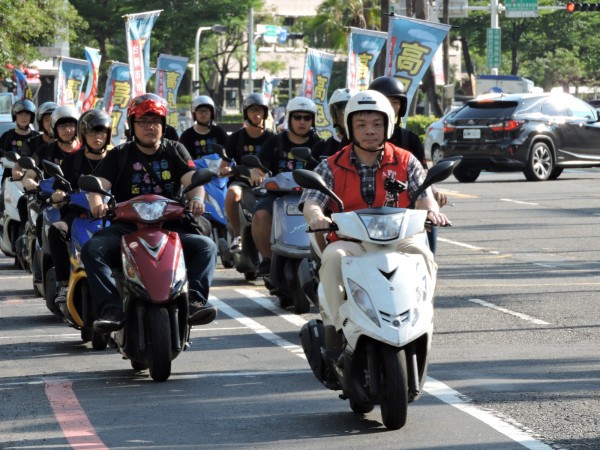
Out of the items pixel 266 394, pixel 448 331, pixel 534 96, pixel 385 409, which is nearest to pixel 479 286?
pixel 448 331

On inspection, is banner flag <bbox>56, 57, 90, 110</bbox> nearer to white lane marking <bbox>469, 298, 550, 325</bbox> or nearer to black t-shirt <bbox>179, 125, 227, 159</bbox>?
black t-shirt <bbox>179, 125, 227, 159</bbox>

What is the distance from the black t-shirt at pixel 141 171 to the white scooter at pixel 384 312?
8.00 ft

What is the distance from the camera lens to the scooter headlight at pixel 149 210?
8969 mm

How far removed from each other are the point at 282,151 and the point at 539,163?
1708 centimetres

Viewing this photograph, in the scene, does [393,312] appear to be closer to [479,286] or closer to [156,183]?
[156,183]

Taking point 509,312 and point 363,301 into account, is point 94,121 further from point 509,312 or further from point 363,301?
point 363,301

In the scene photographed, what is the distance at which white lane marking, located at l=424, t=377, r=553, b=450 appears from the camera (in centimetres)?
692

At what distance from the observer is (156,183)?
9.73 metres

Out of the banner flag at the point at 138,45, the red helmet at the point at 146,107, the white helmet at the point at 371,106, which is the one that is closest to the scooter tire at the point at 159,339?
the red helmet at the point at 146,107

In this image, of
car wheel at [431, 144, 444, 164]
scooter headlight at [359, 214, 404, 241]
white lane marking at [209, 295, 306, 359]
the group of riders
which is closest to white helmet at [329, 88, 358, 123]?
the group of riders

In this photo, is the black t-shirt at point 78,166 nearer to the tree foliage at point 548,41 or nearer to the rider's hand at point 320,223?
the rider's hand at point 320,223

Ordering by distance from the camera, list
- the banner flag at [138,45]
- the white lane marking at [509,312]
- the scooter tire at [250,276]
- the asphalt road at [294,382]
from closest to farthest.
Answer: the asphalt road at [294,382]
the white lane marking at [509,312]
the scooter tire at [250,276]
the banner flag at [138,45]

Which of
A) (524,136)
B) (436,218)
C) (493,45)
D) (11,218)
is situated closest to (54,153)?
(11,218)

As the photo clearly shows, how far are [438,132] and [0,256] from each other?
17.2 m
